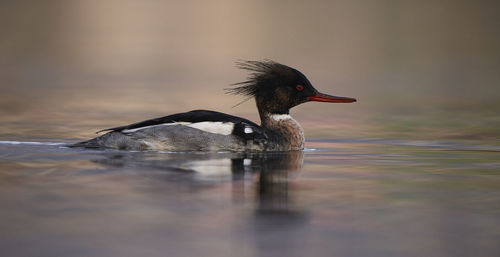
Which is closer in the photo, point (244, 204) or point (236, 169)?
point (244, 204)

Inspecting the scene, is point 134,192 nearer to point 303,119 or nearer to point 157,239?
point 157,239

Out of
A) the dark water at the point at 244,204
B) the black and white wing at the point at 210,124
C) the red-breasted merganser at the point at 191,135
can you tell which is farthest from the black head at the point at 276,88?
the dark water at the point at 244,204

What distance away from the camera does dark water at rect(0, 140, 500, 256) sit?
15.3 ft

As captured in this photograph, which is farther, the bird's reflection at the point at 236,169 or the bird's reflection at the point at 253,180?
the bird's reflection at the point at 236,169

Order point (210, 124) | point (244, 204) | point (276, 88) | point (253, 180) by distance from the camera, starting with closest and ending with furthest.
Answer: point (244, 204)
point (253, 180)
point (210, 124)
point (276, 88)

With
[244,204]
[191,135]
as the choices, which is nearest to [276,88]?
[191,135]

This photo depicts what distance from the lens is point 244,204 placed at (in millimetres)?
5773

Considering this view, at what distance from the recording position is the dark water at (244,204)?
15.3 ft

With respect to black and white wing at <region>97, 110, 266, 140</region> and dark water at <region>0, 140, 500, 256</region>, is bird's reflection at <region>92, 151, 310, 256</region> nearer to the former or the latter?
dark water at <region>0, 140, 500, 256</region>

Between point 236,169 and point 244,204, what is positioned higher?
point 236,169

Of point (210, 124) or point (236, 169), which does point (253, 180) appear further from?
point (210, 124)

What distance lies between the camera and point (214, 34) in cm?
4694

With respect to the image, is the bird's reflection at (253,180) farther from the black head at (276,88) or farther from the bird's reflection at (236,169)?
the black head at (276,88)

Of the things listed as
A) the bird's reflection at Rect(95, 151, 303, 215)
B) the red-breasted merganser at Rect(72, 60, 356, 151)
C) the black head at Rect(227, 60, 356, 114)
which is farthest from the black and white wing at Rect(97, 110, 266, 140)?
the black head at Rect(227, 60, 356, 114)
